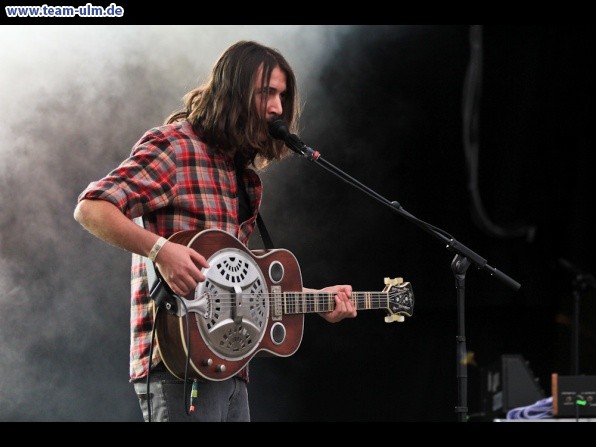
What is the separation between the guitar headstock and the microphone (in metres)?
0.81

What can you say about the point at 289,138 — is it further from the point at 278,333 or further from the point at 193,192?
the point at 278,333

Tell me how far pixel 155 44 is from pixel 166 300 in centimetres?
252

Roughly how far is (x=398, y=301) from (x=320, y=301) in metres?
0.48

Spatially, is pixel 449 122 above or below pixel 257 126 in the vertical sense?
above

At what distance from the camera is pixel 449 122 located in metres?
5.00

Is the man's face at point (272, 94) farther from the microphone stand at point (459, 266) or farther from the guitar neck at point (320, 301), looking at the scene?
the guitar neck at point (320, 301)

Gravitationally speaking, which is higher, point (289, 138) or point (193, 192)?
point (289, 138)

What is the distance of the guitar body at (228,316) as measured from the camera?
2277mm

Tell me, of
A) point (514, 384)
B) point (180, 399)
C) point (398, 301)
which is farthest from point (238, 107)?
point (514, 384)

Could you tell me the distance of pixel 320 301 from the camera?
9.32ft

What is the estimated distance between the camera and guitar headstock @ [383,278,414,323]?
318 cm

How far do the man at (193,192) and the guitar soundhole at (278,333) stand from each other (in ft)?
0.49
